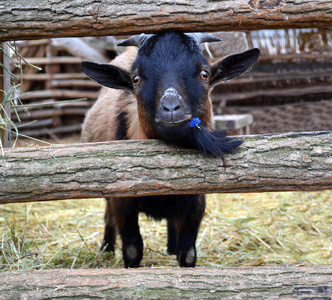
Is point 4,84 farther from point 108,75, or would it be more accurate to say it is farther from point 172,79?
point 172,79

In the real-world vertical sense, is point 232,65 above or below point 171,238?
above

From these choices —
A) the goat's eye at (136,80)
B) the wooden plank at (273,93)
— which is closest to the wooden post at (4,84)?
the goat's eye at (136,80)

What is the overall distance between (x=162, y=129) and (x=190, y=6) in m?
0.90

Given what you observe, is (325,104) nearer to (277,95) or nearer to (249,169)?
(277,95)

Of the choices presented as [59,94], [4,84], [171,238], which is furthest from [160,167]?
[59,94]

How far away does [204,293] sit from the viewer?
106 inches

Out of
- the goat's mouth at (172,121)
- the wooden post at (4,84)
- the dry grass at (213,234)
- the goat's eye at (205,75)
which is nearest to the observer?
the goat's mouth at (172,121)

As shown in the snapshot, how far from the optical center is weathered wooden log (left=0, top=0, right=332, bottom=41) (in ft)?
10.0

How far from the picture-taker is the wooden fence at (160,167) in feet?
8.94

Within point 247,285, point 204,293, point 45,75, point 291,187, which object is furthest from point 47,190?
point 45,75

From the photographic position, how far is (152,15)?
311 centimetres

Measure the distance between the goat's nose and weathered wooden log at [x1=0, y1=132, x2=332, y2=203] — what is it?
0.32 metres

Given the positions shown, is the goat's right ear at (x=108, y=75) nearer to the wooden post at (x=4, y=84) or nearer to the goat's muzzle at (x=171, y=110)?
the wooden post at (x=4, y=84)

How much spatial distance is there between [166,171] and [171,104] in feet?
1.53
